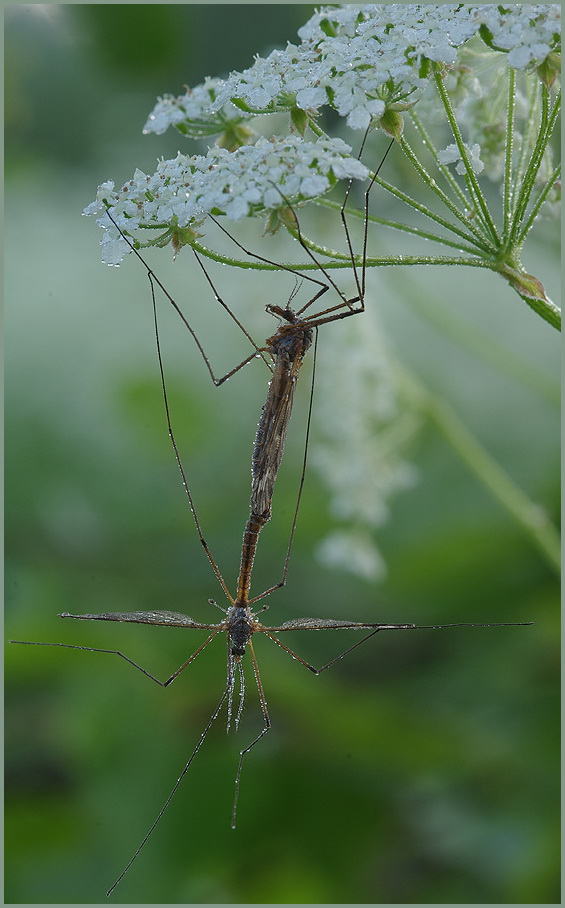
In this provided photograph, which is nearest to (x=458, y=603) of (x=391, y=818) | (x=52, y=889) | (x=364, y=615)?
(x=364, y=615)

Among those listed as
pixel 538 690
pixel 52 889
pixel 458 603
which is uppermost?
pixel 458 603

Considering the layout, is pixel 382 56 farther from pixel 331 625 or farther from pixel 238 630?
pixel 238 630

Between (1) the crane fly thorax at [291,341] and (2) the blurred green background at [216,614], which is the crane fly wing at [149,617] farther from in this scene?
(2) the blurred green background at [216,614]

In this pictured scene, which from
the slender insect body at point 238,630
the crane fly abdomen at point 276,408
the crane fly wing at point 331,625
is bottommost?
the crane fly wing at point 331,625

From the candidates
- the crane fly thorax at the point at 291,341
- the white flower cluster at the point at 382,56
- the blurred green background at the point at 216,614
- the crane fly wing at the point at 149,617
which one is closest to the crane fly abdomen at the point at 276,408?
the crane fly thorax at the point at 291,341

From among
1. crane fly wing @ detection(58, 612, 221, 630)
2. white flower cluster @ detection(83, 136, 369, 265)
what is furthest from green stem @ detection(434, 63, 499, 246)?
crane fly wing @ detection(58, 612, 221, 630)

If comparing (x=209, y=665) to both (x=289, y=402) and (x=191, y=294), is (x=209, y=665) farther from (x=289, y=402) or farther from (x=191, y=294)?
(x=191, y=294)

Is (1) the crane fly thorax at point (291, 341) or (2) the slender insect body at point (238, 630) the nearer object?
(1) the crane fly thorax at point (291, 341)
